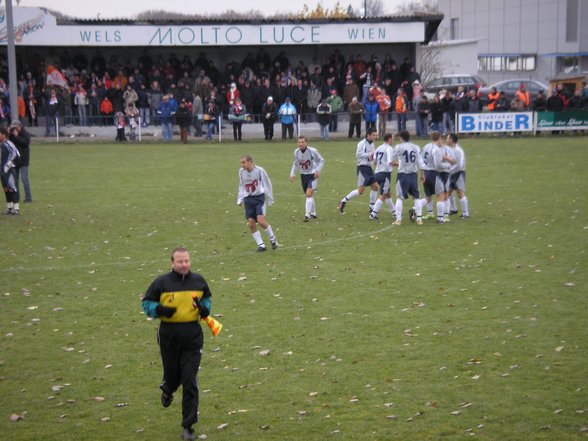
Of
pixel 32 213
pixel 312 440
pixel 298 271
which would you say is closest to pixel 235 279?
pixel 298 271

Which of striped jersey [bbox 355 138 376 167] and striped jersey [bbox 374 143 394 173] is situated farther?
striped jersey [bbox 355 138 376 167]

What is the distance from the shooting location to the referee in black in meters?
8.54

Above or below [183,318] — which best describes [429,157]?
above

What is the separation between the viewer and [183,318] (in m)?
8.65

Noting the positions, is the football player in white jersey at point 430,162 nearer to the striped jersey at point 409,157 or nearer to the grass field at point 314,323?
the striped jersey at point 409,157

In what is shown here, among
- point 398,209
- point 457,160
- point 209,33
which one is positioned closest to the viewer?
point 398,209

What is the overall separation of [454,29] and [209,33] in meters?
48.8

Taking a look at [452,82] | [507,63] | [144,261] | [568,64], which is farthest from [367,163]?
[507,63]

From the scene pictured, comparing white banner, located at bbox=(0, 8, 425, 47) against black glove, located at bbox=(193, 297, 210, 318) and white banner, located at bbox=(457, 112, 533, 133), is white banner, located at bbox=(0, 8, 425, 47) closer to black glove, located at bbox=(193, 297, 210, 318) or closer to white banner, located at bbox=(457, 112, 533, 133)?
white banner, located at bbox=(457, 112, 533, 133)

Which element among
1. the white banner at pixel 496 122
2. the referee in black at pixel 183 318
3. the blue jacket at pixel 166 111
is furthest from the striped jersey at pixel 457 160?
the blue jacket at pixel 166 111

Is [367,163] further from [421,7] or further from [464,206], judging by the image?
[421,7]

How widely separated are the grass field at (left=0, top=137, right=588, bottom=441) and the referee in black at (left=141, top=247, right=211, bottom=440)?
45 centimetres

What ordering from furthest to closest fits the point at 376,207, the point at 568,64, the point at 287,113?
1. the point at 568,64
2. the point at 287,113
3. the point at 376,207

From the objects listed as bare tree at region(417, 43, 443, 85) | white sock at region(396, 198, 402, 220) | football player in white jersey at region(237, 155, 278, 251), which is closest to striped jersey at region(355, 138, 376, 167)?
white sock at region(396, 198, 402, 220)
